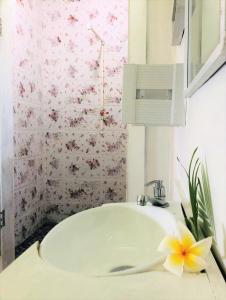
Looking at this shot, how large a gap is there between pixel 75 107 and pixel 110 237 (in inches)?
58.8

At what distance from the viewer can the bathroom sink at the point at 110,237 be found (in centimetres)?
85

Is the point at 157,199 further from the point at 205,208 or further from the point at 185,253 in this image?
the point at 185,253

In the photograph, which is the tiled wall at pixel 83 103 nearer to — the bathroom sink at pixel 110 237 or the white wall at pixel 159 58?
the white wall at pixel 159 58

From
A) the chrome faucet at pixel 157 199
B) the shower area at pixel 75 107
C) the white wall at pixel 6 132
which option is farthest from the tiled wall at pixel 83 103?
the chrome faucet at pixel 157 199

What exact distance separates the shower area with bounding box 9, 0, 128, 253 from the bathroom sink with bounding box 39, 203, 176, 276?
1235mm

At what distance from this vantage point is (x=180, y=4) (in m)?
1.29

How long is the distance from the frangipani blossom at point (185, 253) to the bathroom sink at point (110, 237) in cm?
22

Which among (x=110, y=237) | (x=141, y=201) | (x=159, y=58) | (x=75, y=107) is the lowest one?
(x=110, y=237)

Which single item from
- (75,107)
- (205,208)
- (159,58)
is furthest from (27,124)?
(205,208)

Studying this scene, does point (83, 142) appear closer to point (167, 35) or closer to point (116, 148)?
point (116, 148)

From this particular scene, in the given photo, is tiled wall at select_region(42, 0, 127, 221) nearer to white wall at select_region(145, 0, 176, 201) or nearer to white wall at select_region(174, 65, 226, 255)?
white wall at select_region(145, 0, 176, 201)

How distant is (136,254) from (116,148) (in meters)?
1.42

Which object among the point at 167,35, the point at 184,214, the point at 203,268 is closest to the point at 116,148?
the point at 167,35

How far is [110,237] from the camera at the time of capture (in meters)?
1.04
